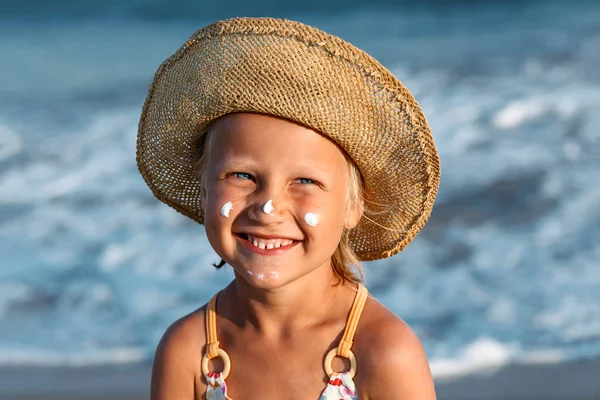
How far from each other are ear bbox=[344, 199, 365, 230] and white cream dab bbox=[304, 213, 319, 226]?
0.23 meters

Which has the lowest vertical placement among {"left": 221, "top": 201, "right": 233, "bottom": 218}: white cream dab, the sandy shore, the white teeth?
the white teeth

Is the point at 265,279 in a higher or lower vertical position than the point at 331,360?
higher

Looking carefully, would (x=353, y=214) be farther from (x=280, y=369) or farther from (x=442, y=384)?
(x=442, y=384)

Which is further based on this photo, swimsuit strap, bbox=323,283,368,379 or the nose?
swimsuit strap, bbox=323,283,368,379

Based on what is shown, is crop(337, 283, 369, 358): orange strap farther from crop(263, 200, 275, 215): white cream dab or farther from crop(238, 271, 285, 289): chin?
crop(263, 200, 275, 215): white cream dab

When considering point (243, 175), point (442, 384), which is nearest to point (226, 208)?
point (243, 175)

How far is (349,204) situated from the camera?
296 cm

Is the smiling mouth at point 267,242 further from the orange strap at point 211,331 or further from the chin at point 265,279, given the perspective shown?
the orange strap at point 211,331

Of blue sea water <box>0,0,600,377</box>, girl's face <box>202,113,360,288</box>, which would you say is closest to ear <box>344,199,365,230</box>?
girl's face <box>202,113,360,288</box>

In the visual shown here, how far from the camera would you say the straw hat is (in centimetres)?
267

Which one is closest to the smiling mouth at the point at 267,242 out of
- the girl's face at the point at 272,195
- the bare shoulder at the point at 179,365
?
the girl's face at the point at 272,195

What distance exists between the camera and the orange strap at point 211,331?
10.1 feet

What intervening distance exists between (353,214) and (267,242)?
348 millimetres

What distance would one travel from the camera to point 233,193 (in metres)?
2.75
